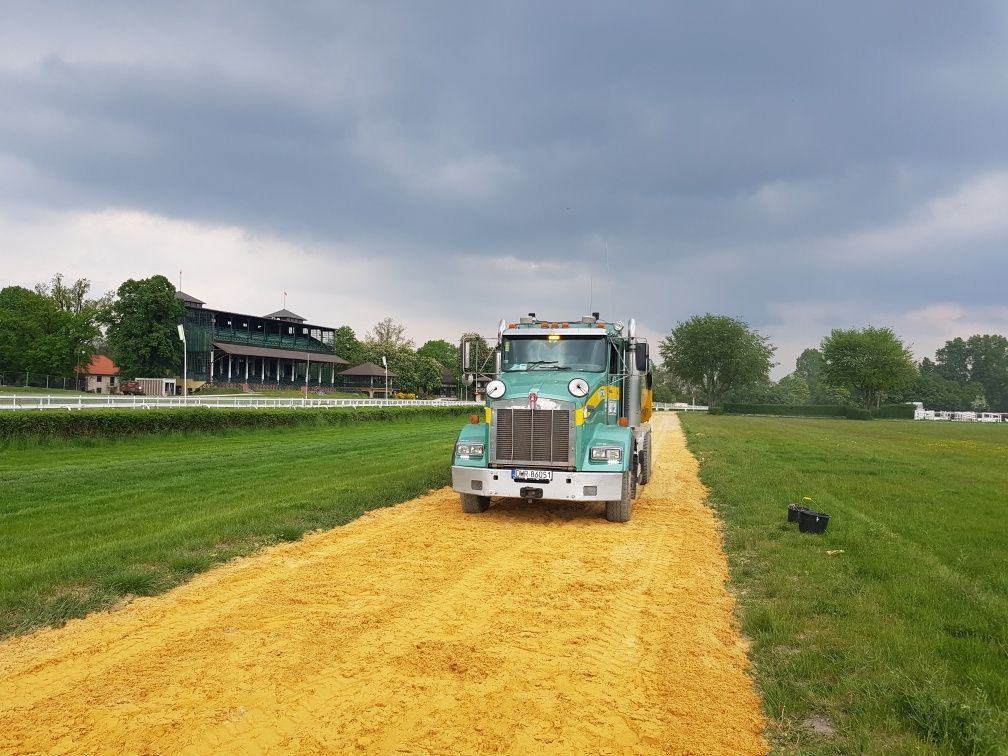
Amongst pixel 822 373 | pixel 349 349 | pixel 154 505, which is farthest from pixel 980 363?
pixel 154 505

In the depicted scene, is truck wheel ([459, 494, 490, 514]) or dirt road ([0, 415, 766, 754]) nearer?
dirt road ([0, 415, 766, 754])

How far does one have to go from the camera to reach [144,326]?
208ft

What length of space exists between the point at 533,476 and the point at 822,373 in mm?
90871

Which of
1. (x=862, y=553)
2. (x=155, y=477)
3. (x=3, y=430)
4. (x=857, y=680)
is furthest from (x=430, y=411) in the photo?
(x=857, y=680)

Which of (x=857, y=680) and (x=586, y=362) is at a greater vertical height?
(x=586, y=362)

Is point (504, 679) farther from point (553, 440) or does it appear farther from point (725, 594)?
point (553, 440)

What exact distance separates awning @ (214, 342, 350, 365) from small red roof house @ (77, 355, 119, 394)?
455 inches

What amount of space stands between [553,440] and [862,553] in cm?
432

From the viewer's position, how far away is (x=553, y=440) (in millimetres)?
10047

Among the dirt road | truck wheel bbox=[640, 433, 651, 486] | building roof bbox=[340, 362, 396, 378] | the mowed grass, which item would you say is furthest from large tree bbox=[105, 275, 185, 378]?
the dirt road

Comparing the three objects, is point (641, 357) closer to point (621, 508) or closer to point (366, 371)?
point (621, 508)

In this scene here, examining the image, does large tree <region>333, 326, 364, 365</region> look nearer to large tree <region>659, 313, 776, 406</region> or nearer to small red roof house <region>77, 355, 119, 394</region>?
small red roof house <region>77, 355, 119, 394</region>

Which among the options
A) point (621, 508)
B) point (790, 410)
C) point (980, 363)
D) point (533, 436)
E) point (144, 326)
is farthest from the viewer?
point (980, 363)

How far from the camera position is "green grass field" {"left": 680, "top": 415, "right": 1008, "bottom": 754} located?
3916 millimetres
